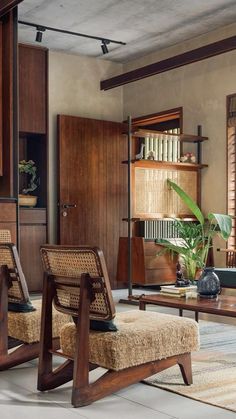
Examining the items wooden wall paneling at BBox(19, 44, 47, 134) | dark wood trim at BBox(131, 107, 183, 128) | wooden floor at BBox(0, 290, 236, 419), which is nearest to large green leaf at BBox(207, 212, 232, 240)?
dark wood trim at BBox(131, 107, 183, 128)

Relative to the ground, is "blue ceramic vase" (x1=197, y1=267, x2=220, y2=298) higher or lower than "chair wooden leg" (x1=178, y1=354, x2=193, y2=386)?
higher

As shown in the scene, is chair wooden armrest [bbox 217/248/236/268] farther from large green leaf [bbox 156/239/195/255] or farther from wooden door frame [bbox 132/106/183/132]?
wooden door frame [bbox 132/106/183/132]

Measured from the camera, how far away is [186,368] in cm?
281

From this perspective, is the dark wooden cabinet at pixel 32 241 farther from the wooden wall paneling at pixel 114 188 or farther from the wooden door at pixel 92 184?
the wooden wall paneling at pixel 114 188

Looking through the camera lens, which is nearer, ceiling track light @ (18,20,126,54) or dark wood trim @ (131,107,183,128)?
ceiling track light @ (18,20,126,54)

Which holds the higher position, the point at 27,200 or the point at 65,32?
the point at 65,32

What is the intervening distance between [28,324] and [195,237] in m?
3.27

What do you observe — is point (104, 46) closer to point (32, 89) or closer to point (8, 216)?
point (32, 89)

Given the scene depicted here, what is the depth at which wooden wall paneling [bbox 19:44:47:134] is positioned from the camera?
6.38 meters

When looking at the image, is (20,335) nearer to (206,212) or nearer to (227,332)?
(227,332)

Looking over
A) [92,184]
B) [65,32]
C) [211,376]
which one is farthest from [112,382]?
[65,32]

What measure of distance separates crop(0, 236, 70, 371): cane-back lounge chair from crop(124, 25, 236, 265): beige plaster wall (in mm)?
3596

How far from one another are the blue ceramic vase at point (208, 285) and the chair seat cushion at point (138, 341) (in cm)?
91

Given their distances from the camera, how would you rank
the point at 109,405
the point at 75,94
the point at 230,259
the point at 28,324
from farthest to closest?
the point at 75,94, the point at 230,259, the point at 28,324, the point at 109,405
